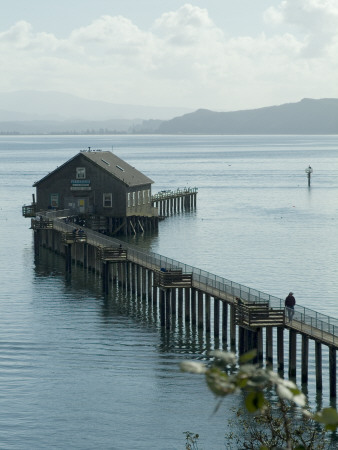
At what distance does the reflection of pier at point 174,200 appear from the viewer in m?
125

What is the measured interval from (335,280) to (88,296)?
1960cm

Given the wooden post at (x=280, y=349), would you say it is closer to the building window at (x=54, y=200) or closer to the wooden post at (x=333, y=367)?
the wooden post at (x=333, y=367)

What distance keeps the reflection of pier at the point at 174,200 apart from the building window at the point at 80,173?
96.6ft

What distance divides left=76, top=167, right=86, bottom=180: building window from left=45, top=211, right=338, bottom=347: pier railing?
16153mm

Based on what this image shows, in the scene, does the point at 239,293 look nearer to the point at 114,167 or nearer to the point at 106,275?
the point at 106,275

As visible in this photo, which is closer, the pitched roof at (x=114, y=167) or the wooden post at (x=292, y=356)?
the wooden post at (x=292, y=356)

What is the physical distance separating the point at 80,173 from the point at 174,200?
38.2 m

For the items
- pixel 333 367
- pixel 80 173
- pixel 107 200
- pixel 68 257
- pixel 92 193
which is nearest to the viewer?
pixel 333 367

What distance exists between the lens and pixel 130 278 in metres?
65.5

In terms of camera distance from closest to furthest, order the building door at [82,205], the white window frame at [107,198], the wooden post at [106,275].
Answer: the wooden post at [106,275] < the building door at [82,205] < the white window frame at [107,198]

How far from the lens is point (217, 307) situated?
4738 cm

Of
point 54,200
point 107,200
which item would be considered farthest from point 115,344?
point 54,200

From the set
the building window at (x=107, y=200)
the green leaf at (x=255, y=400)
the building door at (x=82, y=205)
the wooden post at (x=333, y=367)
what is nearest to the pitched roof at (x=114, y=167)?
the building window at (x=107, y=200)

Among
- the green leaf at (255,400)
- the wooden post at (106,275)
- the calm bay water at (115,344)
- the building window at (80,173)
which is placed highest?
the building window at (80,173)
